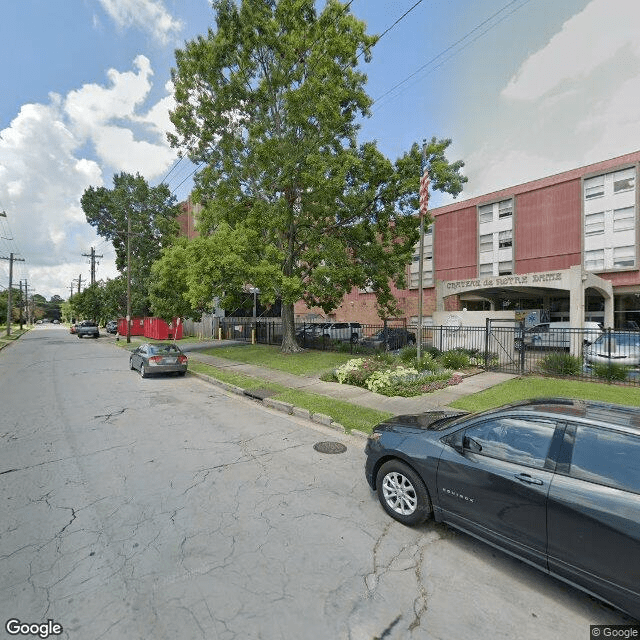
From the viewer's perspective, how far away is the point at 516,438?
3254 millimetres

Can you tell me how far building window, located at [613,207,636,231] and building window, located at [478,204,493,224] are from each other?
358 inches

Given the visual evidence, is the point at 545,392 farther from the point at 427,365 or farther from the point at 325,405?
the point at 325,405

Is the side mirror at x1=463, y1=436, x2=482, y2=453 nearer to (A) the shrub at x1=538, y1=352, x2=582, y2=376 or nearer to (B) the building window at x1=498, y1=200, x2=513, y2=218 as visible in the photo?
(A) the shrub at x1=538, y1=352, x2=582, y2=376

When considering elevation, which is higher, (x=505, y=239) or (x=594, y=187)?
(x=594, y=187)

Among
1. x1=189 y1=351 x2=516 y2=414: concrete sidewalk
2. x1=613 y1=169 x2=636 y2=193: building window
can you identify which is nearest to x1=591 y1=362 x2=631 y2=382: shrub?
x1=189 y1=351 x2=516 y2=414: concrete sidewalk

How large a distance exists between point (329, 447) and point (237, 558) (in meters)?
3.09

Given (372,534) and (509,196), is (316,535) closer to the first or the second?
(372,534)

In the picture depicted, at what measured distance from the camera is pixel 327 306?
2012 cm

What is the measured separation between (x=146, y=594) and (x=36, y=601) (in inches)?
32.5

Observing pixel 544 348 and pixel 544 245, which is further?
pixel 544 245

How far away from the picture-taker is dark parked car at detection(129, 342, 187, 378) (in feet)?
42.4

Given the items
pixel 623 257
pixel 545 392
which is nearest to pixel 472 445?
pixel 545 392

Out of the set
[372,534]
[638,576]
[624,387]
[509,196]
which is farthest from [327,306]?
[509,196]

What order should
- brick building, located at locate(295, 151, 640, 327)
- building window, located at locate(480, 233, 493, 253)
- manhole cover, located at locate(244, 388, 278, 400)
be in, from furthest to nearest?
building window, located at locate(480, 233, 493, 253) < brick building, located at locate(295, 151, 640, 327) < manhole cover, located at locate(244, 388, 278, 400)
